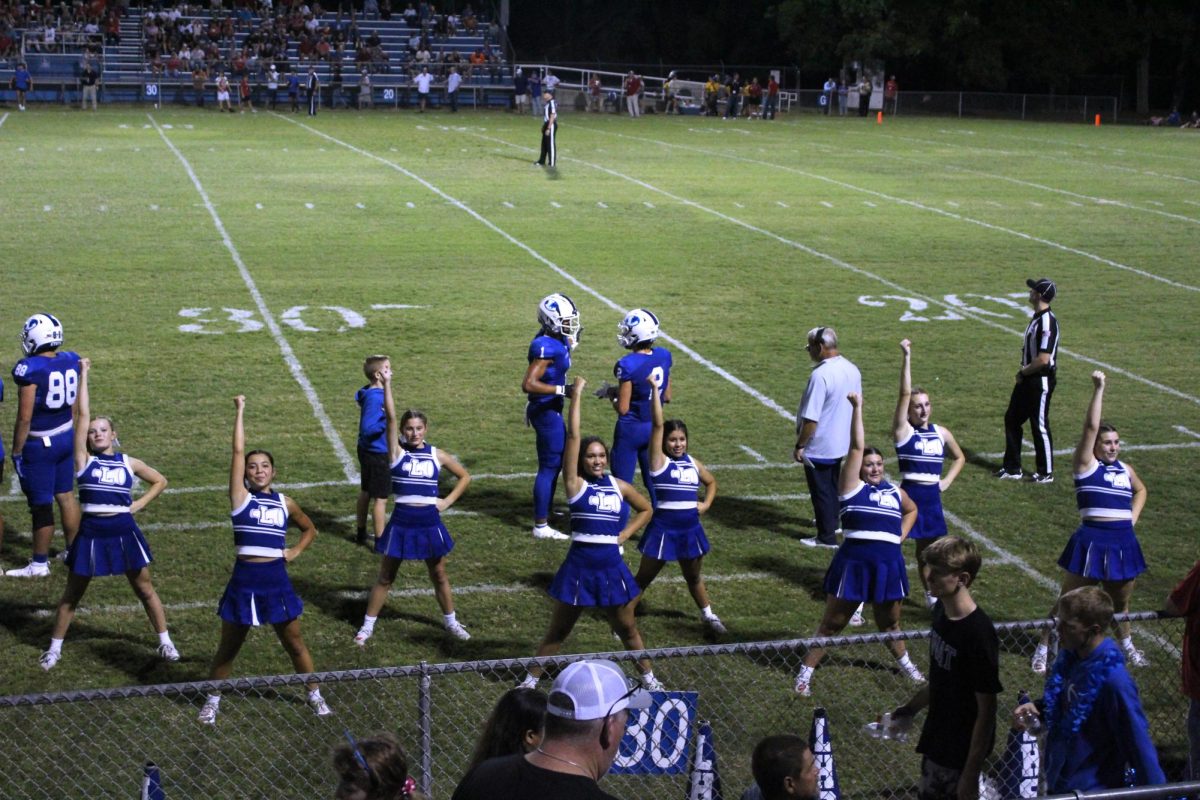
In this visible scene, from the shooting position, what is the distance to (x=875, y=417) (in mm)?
13180

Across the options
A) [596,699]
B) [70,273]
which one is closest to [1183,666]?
[596,699]

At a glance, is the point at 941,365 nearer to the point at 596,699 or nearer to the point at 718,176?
the point at 596,699

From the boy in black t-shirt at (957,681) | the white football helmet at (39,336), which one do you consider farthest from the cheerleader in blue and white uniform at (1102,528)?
the white football helmet at (39,336)

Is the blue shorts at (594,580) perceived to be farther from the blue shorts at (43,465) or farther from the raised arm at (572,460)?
the blue shorts at (43,465)

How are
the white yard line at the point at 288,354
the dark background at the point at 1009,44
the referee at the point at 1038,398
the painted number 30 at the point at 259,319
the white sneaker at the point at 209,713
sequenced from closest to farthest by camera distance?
the white sneaker at the point at 209,713 → the referee at the point at 1038,398 → the white yard line at the point at 288,354 → the painted number 30 at the point at 259,319 → the dark background at the point at 1009,44

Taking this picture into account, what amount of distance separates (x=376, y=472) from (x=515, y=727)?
18.5ft

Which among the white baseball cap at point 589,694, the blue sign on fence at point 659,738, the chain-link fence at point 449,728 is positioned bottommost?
the chain-link fence at point 449,728

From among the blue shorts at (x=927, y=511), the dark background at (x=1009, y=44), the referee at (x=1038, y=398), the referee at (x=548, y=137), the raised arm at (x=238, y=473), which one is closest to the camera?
the raised arm at (x=238, y=473)

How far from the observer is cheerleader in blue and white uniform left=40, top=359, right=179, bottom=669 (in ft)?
25.9

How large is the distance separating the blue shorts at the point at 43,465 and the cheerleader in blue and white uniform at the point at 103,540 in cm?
145

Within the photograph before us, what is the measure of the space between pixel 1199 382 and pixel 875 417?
376cm

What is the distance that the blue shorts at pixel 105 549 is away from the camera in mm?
7898

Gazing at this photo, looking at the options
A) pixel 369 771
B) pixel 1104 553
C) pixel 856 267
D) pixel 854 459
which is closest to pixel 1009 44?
pixel 856 267

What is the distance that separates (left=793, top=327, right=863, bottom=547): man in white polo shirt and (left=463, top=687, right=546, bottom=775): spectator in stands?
5.70 metres
